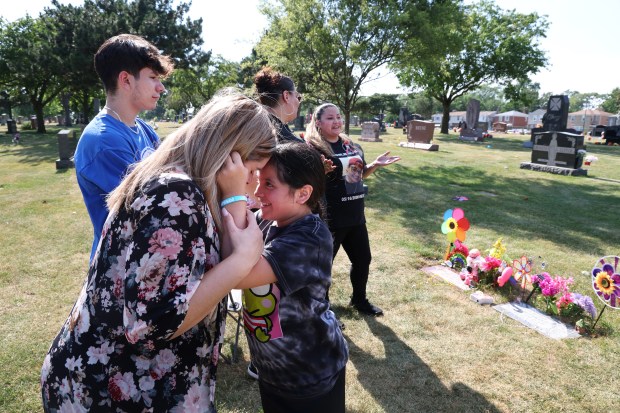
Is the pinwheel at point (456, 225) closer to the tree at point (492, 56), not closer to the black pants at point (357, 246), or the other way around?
the black pants at point (357, 246)

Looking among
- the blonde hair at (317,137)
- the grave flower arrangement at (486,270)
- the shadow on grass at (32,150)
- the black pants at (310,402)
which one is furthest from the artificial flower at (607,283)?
the shadow on grass at (32,150)

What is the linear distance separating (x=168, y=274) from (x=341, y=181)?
8.97ft

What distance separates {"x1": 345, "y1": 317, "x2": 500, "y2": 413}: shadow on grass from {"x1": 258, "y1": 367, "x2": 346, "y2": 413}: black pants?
1.35 metres

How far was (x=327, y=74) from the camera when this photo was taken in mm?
12508

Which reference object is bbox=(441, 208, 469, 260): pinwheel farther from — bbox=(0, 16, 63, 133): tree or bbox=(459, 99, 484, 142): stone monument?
bbox=(459, 99, 484, 142): stone monument

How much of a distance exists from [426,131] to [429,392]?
1954cm

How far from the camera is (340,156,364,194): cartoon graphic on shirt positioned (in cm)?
365

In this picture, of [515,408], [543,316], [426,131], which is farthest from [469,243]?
[426,131]

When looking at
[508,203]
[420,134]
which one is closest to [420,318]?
[508,203]

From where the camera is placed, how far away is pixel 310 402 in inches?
62.1

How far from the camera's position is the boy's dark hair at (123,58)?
6.84 ft

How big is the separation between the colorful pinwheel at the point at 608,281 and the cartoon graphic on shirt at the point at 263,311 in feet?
11.0

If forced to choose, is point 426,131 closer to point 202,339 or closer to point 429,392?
point 429,392

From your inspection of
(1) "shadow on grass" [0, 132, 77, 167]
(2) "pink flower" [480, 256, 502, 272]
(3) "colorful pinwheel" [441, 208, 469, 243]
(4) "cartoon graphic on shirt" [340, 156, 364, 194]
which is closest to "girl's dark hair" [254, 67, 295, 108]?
(4) "cartoon graphic on shirt" [340, 156, 364, 194]
